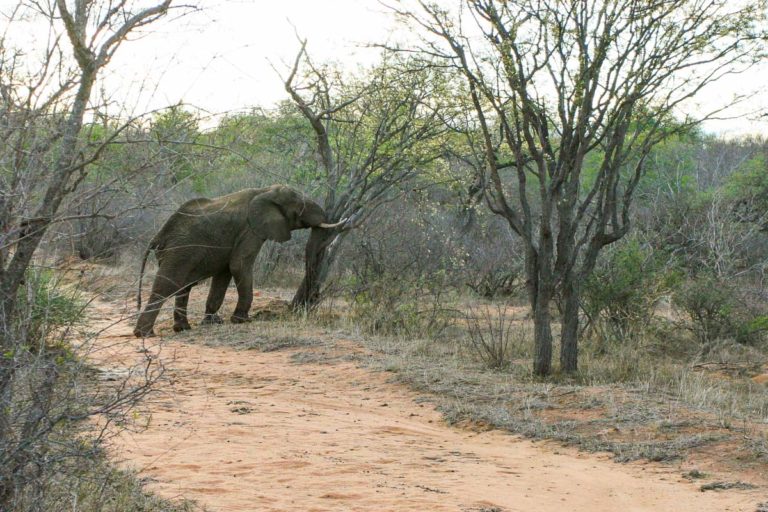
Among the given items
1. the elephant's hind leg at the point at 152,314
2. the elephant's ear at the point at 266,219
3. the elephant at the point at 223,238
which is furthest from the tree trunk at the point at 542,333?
the elephant's ear at the point at 266,219

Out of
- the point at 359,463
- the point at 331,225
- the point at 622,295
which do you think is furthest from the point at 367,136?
the point at 359,463

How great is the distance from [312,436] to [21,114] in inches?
140

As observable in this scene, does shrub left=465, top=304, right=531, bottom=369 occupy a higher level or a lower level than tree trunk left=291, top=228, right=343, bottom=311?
lower

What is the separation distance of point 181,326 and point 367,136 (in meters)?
4.28

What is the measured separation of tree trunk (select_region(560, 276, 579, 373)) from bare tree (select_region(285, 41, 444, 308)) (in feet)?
16.1

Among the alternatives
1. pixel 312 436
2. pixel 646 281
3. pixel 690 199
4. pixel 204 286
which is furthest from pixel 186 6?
pixel 690 199

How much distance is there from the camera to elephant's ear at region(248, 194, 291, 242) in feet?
45.0

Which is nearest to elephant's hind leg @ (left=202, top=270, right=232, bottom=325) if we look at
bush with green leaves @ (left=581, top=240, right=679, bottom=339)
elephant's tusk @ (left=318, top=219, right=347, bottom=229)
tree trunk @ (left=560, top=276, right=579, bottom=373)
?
elephant's tusk @ (left=318, top=219, right=347, bottom=229)

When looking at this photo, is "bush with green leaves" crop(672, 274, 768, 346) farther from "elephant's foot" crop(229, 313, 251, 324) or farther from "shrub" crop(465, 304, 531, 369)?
"elephant's foot" crop(229, 313, 251, 324)

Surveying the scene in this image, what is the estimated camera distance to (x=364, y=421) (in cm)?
784

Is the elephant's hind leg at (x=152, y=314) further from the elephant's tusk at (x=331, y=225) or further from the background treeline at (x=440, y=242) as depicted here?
the elephant's tusk at (x=331, y=225)

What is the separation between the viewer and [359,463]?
6355 mm

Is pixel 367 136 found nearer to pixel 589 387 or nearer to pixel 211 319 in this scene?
pixel 211 319

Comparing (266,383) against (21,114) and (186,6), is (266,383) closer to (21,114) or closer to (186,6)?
(186,6)
